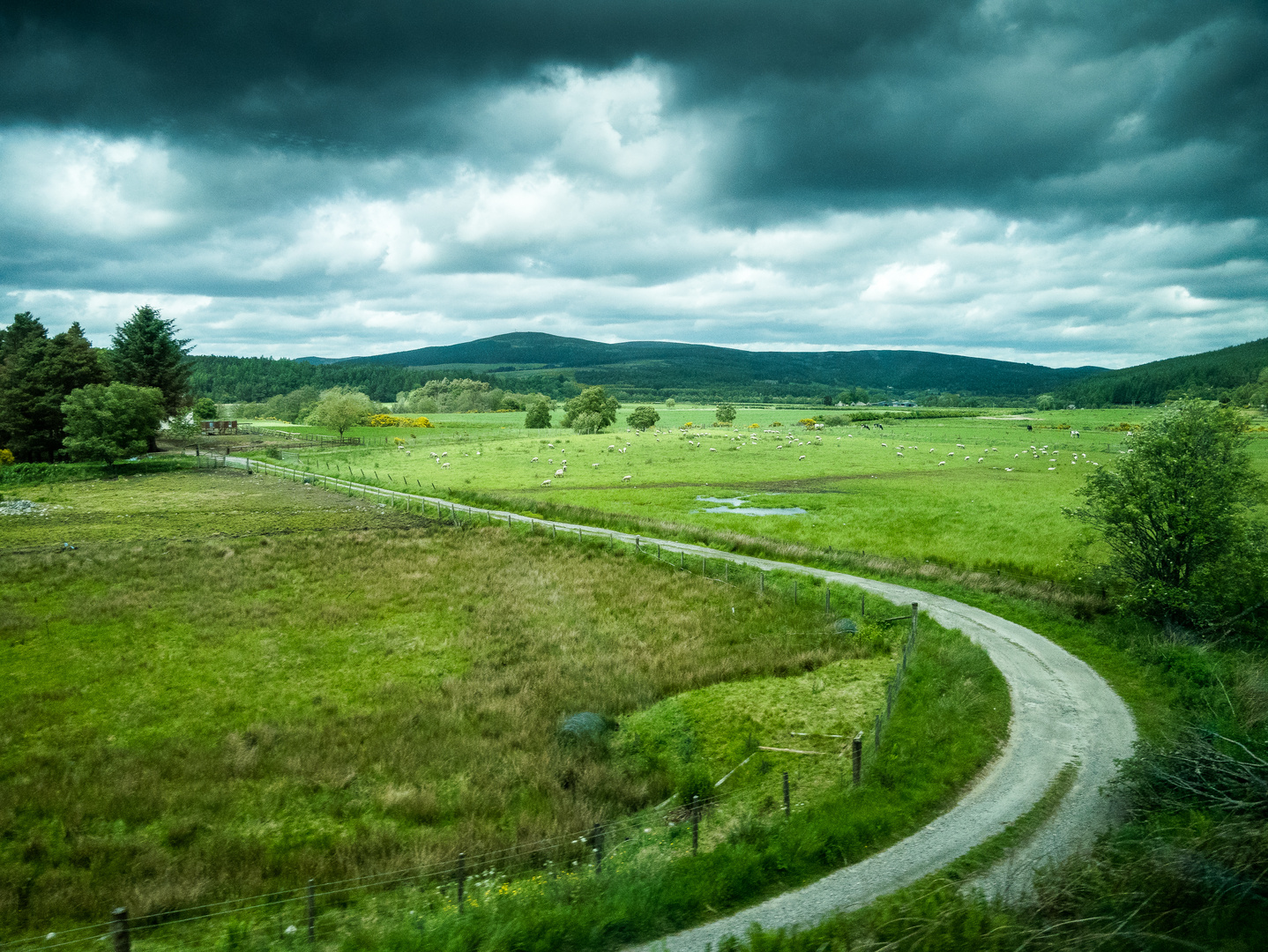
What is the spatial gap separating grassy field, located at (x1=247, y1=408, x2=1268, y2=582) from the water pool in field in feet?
1.59

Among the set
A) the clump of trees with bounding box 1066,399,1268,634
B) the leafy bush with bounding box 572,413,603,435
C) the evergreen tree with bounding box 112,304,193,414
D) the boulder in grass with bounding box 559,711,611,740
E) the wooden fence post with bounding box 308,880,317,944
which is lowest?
the boulder in grass with bounding box 559,711,611,740

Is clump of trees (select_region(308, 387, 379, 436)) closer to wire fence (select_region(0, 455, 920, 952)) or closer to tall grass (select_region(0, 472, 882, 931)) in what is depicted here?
tall grass (select_region(0, 472, 882, 931))

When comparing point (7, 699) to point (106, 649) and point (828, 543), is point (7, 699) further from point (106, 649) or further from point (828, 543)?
point (828, 543)

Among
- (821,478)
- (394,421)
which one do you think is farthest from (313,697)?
(394,421)

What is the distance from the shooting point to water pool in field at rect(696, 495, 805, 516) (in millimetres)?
55444

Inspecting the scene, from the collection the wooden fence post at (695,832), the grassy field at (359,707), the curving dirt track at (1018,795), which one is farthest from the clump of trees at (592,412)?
the wooden fence post at (695,832)

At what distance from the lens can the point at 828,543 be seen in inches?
1735

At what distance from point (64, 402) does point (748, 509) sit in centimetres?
7693

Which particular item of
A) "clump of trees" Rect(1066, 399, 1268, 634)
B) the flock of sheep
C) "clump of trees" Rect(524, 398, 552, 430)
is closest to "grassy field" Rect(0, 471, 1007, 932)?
"clump of trees" Rect(1066, 399, 1268, 634)

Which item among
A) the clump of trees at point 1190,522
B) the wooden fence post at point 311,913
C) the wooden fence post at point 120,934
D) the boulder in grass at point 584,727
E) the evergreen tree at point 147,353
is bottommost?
the boulder in grass at point 584,727

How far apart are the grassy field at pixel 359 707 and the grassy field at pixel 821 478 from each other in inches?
590

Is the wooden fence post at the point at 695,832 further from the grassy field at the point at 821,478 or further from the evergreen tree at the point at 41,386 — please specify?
the evergreen tree at the point at 41,386

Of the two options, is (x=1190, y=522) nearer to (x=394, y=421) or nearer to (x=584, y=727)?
(x=584, y=727)

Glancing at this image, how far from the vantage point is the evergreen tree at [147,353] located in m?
92.1
